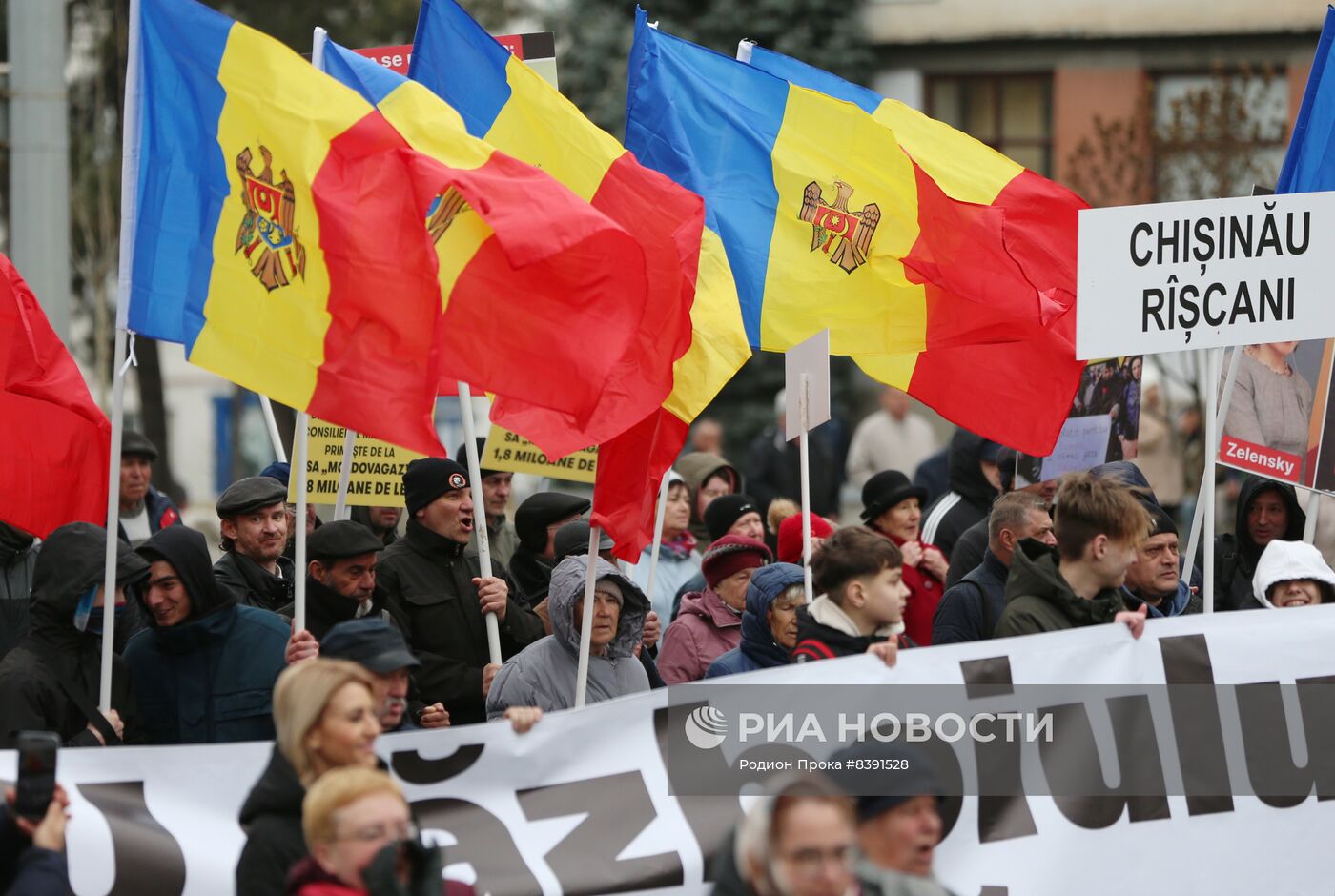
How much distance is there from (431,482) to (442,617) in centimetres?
53

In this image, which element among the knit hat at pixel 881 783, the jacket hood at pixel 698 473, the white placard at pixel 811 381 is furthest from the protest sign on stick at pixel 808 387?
the jacket hood at pixel 698 473

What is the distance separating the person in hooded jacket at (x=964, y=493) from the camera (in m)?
10.2

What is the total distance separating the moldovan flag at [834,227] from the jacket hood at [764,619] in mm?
1574

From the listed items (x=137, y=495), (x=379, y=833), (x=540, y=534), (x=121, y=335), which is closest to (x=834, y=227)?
(x=540, y=534)

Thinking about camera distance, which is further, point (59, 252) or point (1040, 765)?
point (59, 252)

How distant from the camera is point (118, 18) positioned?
899 inches

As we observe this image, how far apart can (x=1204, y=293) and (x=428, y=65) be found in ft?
10.3

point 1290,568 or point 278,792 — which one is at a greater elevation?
point 1290,568

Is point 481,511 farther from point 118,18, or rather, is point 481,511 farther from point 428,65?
point 118,18

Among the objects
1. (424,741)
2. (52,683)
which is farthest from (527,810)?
(52,683)

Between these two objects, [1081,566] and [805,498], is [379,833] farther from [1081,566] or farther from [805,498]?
[805,498]

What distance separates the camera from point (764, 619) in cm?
692

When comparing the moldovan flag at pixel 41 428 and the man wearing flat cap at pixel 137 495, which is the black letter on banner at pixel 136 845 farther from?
the man wearing flat cap at pixel 137 495

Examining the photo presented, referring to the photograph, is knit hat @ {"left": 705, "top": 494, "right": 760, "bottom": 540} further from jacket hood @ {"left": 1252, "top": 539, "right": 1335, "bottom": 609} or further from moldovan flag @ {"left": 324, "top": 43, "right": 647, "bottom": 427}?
moldovan flag @ {"left": 324, "top": 43, "right": 647, "bottom": 427}
